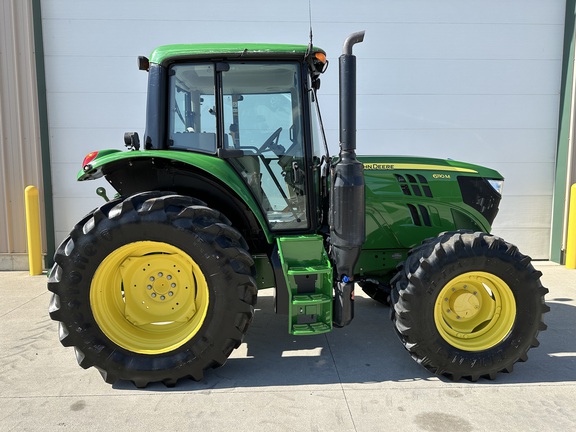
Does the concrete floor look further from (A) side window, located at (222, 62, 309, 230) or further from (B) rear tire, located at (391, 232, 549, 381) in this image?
(A) side window, located at (222, 62, 309, 230)

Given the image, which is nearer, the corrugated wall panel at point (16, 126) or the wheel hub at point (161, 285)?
the wheel hub at point (161, 285)

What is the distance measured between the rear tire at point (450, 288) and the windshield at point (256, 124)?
34.5 inches

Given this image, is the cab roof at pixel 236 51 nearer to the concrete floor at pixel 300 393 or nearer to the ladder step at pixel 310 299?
the ladder step at pixel 310 299

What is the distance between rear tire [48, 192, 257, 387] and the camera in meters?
2.63

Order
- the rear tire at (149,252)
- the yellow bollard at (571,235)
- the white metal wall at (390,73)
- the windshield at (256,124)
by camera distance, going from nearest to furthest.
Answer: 1. the rear tire at (149,252)
2. the windshield at (256,124)
3. the white metal wall at (390,73)
4. the yellow bollard at (571,235)

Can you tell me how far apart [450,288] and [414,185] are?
902 mm

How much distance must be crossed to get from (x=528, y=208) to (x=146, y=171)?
5.32m

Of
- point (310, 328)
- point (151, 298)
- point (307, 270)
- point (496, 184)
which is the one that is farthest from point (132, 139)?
point (496, 184)

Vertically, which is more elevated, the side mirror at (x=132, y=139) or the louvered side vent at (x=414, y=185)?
the side mirror at (x=132, y=139)

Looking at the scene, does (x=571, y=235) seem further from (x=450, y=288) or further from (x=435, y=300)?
(x=435, y=300)

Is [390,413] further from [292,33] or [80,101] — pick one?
[80,101]

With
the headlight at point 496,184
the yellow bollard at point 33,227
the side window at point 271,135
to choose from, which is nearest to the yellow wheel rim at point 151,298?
the side window at point 271,135

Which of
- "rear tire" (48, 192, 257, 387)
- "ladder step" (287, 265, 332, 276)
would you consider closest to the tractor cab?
"ladder step" (287, 265, 332, 276)

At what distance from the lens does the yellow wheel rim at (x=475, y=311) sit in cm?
279
